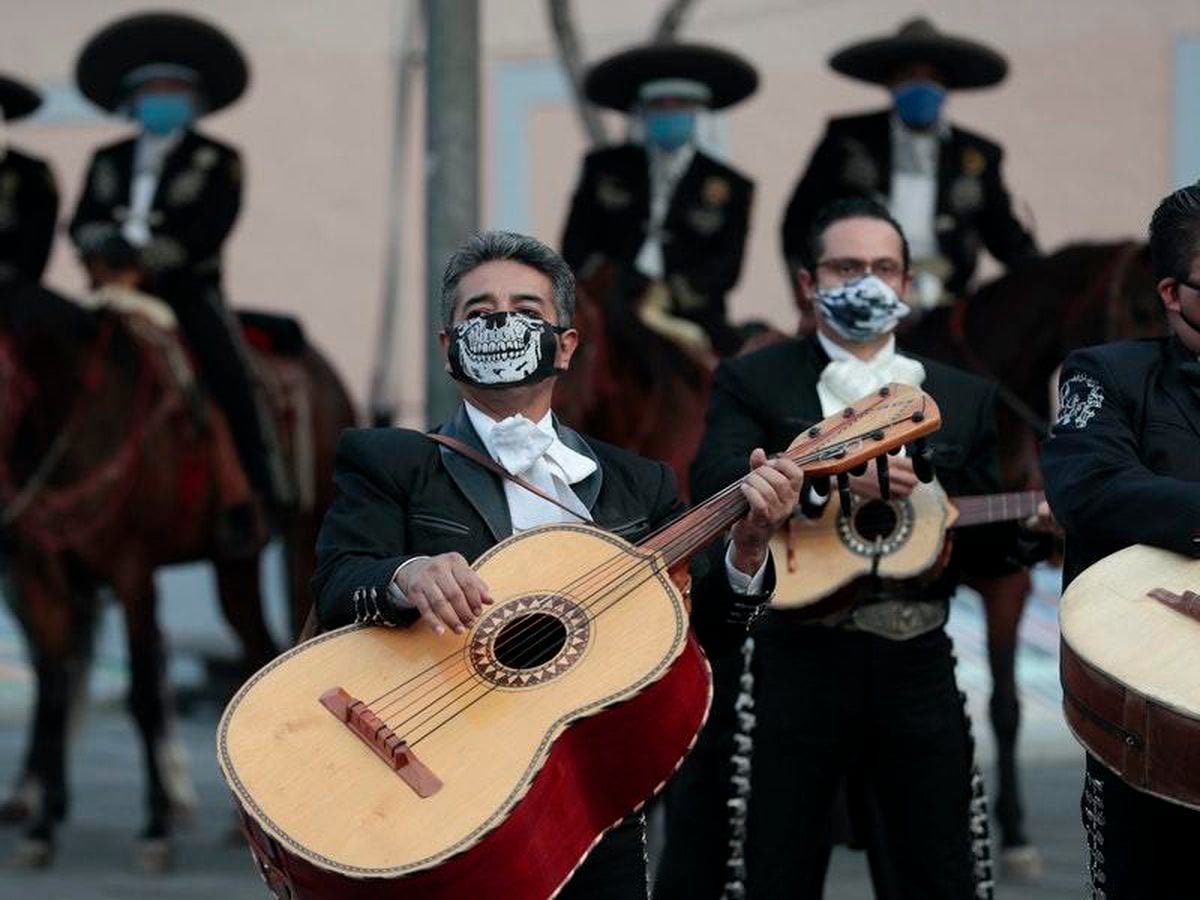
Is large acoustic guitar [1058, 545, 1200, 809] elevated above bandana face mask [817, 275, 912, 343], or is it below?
below

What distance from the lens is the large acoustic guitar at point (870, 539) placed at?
20.2ft

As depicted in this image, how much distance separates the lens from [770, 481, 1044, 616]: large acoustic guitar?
616 centimetres

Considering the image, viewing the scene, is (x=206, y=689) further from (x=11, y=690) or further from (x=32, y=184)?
(x=32, y=184)

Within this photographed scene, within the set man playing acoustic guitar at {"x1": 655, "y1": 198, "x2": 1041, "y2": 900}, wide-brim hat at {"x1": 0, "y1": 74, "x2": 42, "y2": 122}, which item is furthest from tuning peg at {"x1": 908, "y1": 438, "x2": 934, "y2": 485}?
wide-brim hat at {"x1": 0, "y1": 74, "x2": 42, "y2": 122}

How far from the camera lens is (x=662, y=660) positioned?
4.70 m

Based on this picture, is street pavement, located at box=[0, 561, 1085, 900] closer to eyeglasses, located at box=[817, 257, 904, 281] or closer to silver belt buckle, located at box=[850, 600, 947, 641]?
silver belt buckle, located at box=[850, 600, 947, 641]

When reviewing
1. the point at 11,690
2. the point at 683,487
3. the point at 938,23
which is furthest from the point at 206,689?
the point at 938,23

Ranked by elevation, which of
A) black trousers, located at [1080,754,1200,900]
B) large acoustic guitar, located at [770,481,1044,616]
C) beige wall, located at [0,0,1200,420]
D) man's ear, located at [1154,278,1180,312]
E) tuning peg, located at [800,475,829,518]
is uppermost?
man's ear, located at [1154,278,1180,312]

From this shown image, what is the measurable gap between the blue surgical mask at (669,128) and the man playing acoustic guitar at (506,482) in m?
6.01

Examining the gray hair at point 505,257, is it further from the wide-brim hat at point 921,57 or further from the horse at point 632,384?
the wide-brim hat at point 921,57

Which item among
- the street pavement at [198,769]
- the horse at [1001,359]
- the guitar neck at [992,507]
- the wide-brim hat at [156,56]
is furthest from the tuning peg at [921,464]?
the wide-brim hat at [156,56]

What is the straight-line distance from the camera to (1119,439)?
16.3 feet

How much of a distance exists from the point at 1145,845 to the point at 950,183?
565 cm

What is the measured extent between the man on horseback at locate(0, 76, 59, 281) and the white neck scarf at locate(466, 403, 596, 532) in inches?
239
